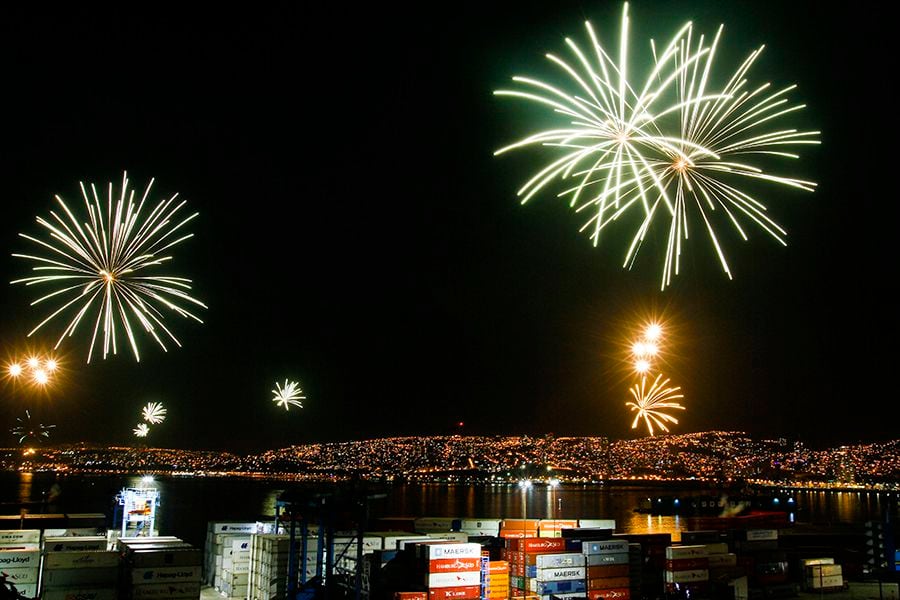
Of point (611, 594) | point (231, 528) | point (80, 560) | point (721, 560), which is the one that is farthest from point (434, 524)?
point (80, 560)

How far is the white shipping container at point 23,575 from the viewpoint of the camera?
84.8ft

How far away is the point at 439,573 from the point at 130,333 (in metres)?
14.0

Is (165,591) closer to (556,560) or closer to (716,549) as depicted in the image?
(556,560)

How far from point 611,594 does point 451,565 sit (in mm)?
8350

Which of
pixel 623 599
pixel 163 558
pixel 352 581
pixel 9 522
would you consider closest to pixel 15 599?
pixel 163 558

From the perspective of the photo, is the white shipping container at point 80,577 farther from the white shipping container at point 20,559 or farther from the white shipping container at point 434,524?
the white shipping container at point 434,524

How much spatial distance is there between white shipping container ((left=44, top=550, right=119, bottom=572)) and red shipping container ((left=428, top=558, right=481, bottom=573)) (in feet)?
33.3

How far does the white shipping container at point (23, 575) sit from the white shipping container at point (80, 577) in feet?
11.6

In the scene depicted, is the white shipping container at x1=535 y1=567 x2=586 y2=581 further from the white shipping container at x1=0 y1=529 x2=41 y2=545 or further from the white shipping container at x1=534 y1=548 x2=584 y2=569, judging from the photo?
the white shipping container at x1=0 y1=529 x2=41 y2=545

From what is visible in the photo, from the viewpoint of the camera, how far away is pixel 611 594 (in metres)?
30.2

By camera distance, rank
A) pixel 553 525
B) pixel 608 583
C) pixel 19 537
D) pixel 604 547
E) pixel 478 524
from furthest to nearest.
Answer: pixel 478 524 < pixel 553 525 < pixel 19 537 < pixel 608 583 < pixel 604 547

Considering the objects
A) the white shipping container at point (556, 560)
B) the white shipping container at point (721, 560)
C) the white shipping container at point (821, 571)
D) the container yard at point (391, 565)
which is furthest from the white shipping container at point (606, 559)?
the white shipping container at point (821, 571)

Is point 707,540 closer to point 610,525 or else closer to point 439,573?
point 610,525

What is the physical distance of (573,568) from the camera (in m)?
29.0
